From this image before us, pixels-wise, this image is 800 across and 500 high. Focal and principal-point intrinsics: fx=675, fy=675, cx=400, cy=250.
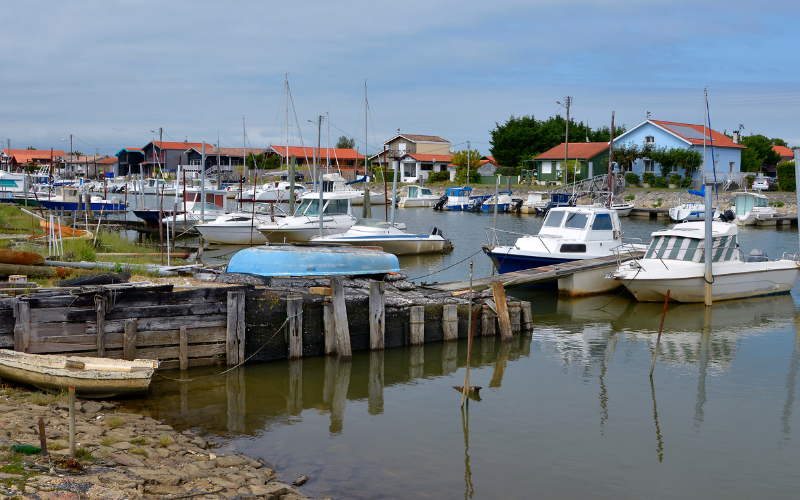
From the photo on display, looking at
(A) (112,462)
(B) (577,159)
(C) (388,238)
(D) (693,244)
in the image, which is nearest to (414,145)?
(B) (577,159)

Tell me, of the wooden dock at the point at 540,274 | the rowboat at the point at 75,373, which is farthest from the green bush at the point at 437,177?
the rowboat at the point at 75,373

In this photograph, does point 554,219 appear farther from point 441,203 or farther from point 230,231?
point 441,203

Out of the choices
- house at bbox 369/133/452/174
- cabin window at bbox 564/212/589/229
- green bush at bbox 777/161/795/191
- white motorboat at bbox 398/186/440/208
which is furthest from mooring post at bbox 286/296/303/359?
house at bbox 369/133/452/174

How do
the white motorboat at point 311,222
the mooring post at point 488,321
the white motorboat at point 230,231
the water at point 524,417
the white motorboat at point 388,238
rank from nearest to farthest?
the water at point 524,417, the mooring post at point 488,321, the white motorboat at point 388,238, the white motorboat at point 311,222, the white motorboat at point 230,231

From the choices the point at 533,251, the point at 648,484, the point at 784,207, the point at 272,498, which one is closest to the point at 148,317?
the point at 272,498

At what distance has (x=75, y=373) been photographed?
10016 millimetres

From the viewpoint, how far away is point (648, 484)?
894cm

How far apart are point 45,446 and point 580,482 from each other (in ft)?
21.2

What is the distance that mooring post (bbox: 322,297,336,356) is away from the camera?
Answer: 1326 cm

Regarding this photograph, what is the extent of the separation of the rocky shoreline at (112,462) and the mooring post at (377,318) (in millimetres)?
4882

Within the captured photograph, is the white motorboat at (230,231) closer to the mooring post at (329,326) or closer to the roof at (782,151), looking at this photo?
the mooring post at (329,326)

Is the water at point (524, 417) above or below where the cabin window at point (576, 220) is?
below

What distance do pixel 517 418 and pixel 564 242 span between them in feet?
40.6

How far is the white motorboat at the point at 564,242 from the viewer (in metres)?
22.3
